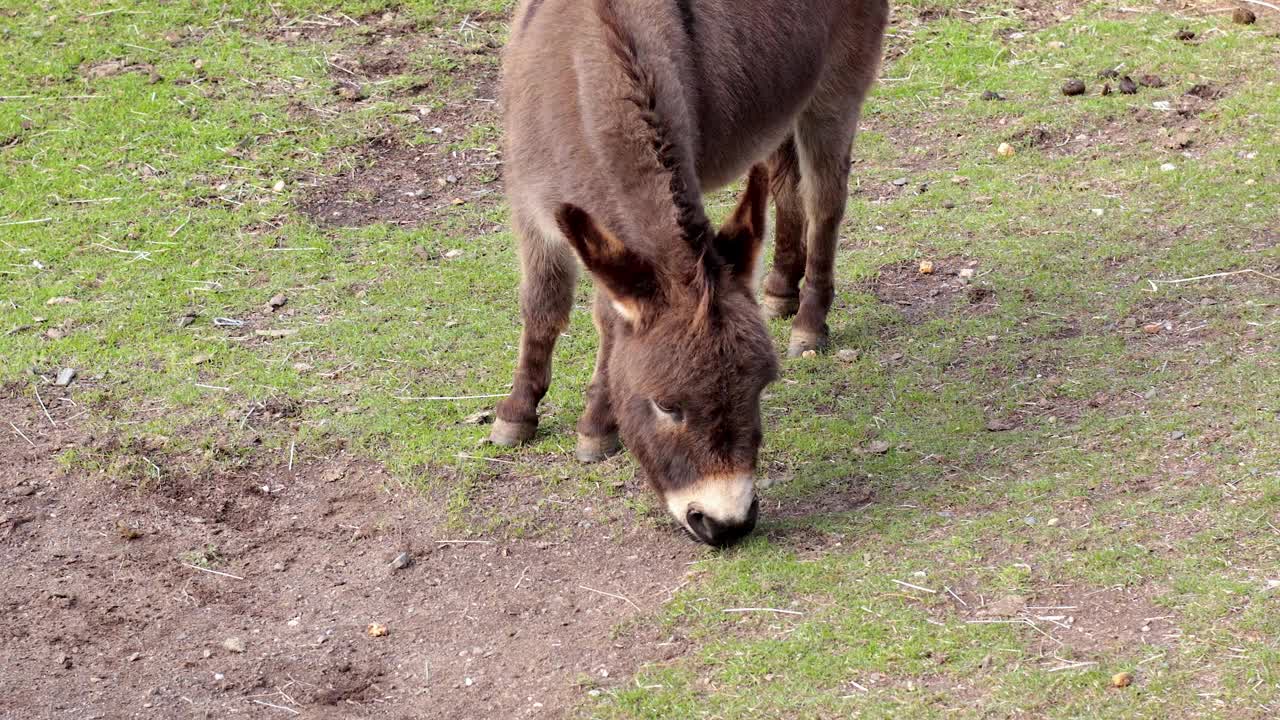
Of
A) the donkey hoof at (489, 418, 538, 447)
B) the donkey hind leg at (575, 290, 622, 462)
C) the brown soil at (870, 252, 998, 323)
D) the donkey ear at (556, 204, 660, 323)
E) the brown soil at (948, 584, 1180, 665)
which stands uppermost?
the donkey ear at (556, 204, 660, 323)

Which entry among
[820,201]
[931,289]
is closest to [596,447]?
[820,201]

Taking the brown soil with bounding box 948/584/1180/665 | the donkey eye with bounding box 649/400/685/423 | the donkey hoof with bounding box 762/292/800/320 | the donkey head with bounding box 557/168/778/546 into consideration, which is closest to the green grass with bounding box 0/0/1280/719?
the brown soil with bounding box 948/584/1180/665

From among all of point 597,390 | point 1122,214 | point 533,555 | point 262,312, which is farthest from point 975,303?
point 262,312

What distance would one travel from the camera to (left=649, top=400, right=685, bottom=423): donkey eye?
4.09 m

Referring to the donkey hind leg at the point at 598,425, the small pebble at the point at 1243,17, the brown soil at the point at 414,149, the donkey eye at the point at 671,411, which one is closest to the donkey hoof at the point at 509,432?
the donkey hind leg at the point at 598,425

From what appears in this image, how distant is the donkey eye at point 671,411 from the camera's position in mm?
4090

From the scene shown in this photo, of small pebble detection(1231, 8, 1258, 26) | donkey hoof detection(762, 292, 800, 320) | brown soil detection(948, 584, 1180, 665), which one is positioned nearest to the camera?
brown soil detection(948, 584, 1180, 665)

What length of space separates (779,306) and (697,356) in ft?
8.12

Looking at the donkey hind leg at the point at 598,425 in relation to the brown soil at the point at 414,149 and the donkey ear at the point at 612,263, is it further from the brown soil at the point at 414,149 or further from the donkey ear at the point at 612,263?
the brown soil at the point at 414,149

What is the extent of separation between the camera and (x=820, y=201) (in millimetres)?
5922

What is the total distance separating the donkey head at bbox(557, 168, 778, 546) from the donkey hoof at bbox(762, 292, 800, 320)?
222 cm

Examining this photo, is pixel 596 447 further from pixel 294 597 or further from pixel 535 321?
pixel 294 597

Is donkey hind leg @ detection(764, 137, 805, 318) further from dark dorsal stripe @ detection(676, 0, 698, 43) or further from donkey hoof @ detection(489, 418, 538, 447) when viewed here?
donkey hoof @ detection(489, 418, 538, 447)

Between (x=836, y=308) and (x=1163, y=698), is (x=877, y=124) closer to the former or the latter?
(x=836, y=308)
